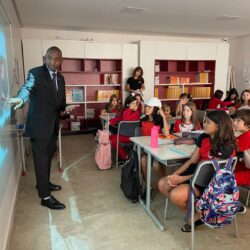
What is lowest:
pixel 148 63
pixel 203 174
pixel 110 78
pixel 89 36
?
pixel 203 174

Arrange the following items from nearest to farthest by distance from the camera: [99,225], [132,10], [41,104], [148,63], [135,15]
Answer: [99,225], [41,104], [132,10], [135,15], [148,63]

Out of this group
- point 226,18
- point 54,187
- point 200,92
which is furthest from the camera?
point 200,92

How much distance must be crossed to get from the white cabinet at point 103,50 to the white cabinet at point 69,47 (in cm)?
14

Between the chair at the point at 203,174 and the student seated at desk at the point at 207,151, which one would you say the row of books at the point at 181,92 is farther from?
the chair at the point at 203,174

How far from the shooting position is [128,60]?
636 centimetres

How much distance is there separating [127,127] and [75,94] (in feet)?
10.1

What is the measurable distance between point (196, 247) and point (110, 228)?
2.52 ft

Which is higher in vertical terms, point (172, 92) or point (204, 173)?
point (172, 92)

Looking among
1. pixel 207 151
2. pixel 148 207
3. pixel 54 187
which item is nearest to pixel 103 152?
pixel 54 187

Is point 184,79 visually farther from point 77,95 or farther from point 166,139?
point 166,139

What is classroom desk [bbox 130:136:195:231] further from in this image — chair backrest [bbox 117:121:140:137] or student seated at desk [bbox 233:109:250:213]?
chair backrest [bbox 117:121:140:137]

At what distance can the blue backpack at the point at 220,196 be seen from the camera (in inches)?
72.7

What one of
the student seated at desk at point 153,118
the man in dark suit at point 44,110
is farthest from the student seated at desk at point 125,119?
the man in dark suit at point 44,110

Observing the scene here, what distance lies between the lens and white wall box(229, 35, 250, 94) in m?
7.79
